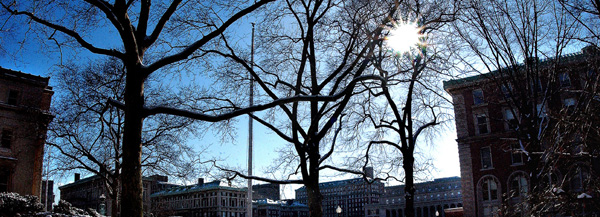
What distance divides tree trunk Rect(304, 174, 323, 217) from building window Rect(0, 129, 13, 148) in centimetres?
2978

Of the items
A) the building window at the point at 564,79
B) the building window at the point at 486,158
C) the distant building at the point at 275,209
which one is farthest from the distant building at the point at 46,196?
the distant building at the point at 275,209

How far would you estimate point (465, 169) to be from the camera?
47.3 meters

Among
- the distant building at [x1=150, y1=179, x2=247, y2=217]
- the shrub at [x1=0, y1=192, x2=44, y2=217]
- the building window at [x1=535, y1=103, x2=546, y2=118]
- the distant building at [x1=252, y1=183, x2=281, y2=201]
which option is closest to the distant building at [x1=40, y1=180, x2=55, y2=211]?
the shrub at [x1=0, y1=192, x2=44, y2=217]

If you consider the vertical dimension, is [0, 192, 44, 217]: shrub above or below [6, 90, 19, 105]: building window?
below

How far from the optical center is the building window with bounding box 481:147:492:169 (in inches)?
1813

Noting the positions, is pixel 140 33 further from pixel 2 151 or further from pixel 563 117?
pixel 2 151

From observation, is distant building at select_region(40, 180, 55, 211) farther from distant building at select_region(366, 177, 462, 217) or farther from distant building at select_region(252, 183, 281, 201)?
distant building at select_region(366, 177, 462, 217)

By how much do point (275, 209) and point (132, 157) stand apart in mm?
175133

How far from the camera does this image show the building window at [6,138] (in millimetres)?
34281

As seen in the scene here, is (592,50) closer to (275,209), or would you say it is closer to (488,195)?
(488,195)

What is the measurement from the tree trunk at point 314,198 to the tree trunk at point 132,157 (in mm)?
6488

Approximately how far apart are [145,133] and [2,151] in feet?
49.5

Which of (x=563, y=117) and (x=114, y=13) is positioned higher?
(x=114, y=13)

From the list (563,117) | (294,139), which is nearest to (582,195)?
(563,117)
